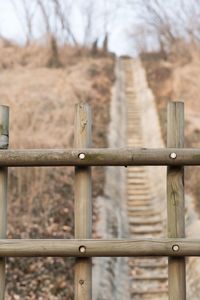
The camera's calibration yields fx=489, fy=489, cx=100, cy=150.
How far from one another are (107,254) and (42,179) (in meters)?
5.49

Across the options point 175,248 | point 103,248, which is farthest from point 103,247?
point 175,248

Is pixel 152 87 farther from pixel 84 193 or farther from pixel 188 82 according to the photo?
pixel 84 193

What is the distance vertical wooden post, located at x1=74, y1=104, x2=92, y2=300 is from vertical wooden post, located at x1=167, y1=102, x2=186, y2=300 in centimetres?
43

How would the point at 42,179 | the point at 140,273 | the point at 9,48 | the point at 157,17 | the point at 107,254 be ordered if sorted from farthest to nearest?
the point at 157,17 < the point at 9,48 < the point at 42,179 < the point at 140,273 < the point at 107,254

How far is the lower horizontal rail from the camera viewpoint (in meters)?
2.50

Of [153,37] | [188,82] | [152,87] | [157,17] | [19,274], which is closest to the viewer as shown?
[19,274]

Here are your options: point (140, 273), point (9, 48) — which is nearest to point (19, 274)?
point (140, 273)

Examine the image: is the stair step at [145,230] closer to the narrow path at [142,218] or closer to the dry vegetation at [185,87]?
the narrow path at [142,218]

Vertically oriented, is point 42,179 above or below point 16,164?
above

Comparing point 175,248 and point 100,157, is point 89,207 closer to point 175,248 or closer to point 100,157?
point 100,157

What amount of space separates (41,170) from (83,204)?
5.44m

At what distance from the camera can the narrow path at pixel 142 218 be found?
6523mm

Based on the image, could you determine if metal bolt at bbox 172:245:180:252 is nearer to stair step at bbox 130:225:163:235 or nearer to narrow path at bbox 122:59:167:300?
narrow path at bbox 122:59:167:300

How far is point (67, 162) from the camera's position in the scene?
8.43 feet
